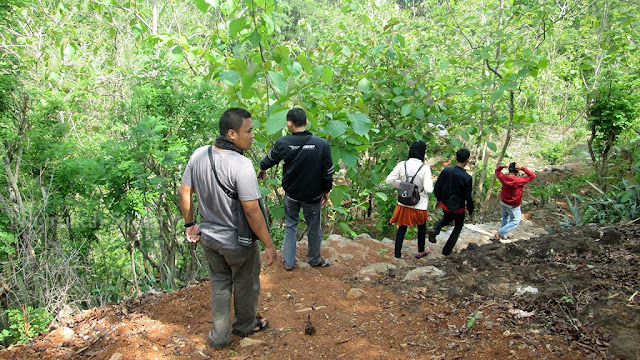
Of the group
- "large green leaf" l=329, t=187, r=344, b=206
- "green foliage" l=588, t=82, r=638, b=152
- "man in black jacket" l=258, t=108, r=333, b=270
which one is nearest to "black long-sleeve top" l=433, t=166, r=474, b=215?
"large green leaf" l=329, t=187, r=344, b=206

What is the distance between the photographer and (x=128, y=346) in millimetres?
2852

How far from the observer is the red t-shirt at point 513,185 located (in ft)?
19.7

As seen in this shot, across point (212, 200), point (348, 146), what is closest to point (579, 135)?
point (348, 146)

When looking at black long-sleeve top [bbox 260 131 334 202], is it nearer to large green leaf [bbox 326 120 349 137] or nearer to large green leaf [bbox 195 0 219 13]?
large green leaf [bbox 326 120 349 137]

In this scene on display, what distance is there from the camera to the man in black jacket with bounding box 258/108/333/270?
3.75 m

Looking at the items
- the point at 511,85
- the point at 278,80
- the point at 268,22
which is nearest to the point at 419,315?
the point at 278,80

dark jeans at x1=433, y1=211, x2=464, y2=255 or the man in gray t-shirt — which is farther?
dark jeans at x1=433, y1=211, x2=464, y2=255

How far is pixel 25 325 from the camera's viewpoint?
3.13 m

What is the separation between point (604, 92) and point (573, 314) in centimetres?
695

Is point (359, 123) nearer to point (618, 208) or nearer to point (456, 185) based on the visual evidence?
point (456, 185)

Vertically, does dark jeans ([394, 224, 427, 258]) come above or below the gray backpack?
below

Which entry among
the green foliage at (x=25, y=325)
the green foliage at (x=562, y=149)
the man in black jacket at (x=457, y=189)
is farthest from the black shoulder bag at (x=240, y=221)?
the green foliage at (x=562, y=149)

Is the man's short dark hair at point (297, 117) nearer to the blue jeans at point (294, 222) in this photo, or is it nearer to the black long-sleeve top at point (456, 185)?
the blue jeans at point (294, 222)

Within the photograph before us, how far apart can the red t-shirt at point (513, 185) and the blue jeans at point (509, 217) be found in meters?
0.09
